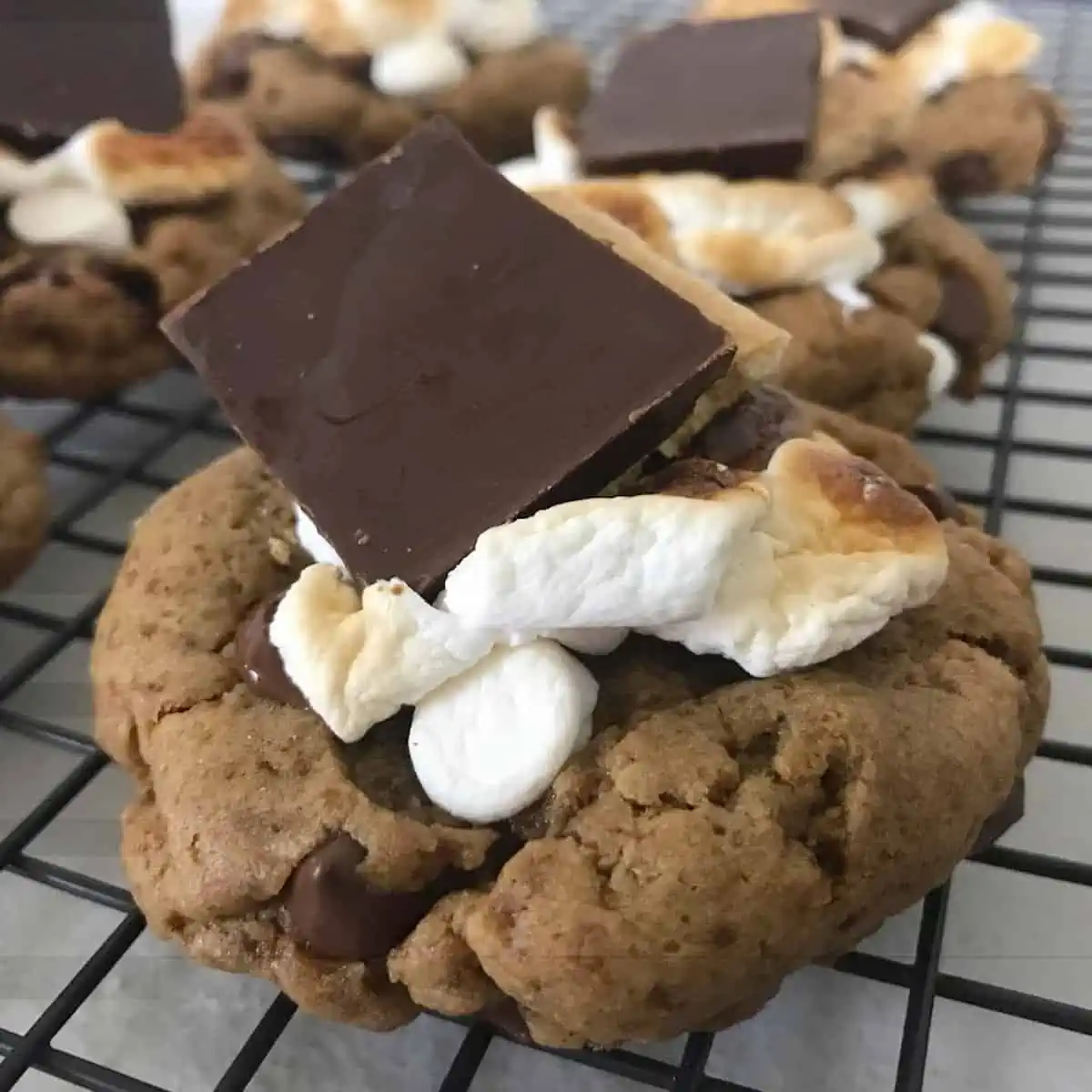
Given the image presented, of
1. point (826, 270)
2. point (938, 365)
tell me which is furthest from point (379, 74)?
point (938, 365)

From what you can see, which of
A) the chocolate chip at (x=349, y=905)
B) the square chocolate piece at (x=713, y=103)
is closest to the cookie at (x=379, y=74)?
the square chocolate piece at (x=713, y=103)

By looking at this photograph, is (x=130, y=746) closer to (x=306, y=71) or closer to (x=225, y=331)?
(x=225, y=331)

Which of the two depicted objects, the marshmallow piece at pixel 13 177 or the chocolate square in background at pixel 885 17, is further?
the chocolate square in background at pixel 885 17

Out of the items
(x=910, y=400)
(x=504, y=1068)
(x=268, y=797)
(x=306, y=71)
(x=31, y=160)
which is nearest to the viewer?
(x=268, y=797)

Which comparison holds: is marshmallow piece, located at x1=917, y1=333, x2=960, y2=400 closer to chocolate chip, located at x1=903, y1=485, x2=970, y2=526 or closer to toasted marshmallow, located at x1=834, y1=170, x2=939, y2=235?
toasted marshmallow, located at x1=834, y1=170, x2=939, y2=235

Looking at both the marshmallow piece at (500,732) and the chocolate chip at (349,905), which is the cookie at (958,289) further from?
the chocolate chip at (349,905)

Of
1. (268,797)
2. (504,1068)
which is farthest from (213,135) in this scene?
(504,1068)
